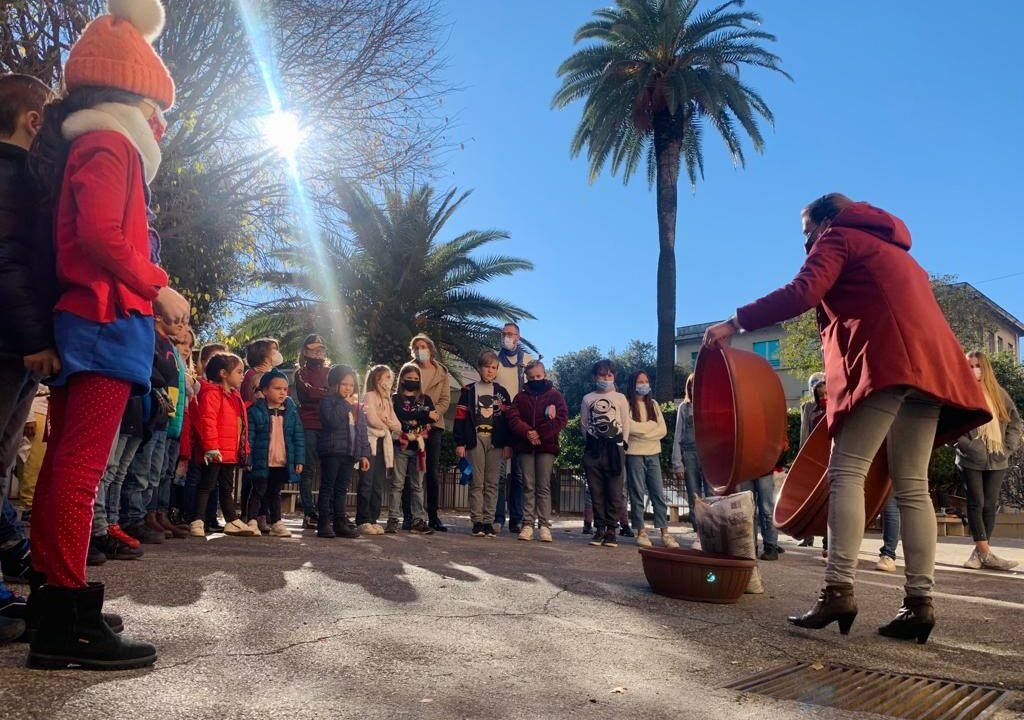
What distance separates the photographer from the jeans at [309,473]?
9469 millimetres

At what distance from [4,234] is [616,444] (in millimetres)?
6403

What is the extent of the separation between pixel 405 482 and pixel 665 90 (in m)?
17.9

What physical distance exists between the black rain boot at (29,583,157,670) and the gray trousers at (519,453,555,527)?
610 cm

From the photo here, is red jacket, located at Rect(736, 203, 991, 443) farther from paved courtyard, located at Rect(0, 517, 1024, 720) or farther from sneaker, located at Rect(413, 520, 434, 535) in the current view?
sneaker, located at Rect(413, 520, 434, 535)

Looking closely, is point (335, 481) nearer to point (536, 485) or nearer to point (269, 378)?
point (269, 378)

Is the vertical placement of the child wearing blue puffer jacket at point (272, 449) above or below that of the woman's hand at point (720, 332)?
below

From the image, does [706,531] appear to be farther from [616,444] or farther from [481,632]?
[616,444]

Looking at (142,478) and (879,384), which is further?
(142,478)

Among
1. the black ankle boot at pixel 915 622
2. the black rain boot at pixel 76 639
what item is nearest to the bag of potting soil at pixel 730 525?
the black ankle boot at pixel 915 622

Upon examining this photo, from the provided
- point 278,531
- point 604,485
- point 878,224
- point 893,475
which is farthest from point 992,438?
point 278,531

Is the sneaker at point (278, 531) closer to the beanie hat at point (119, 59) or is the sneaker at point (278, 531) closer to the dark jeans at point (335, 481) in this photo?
the dark jeans at point (335, 481)

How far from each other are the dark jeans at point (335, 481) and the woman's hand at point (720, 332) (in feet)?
14.9

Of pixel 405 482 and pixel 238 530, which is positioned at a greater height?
pixel 405 482

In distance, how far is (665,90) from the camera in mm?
23531
